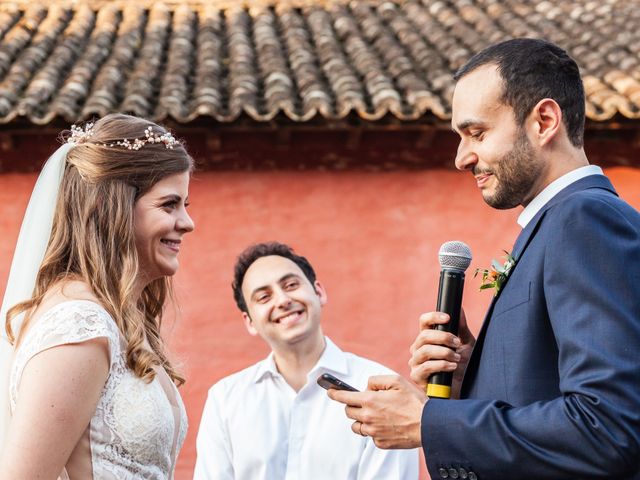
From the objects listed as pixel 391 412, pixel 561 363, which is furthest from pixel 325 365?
pixel 561 363

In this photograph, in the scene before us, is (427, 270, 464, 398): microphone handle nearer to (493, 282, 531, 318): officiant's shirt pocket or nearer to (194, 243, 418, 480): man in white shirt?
(493, 282, 531, 318): officiant's shirt pocket

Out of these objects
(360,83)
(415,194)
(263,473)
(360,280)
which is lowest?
(263,473)

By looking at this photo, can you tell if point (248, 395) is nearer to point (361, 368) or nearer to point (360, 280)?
point (361, 368)

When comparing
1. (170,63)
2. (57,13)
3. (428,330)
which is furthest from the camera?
(57,13)

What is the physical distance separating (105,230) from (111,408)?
0.57 meters

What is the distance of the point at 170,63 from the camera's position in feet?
29.8

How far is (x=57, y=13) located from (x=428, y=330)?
892 cm

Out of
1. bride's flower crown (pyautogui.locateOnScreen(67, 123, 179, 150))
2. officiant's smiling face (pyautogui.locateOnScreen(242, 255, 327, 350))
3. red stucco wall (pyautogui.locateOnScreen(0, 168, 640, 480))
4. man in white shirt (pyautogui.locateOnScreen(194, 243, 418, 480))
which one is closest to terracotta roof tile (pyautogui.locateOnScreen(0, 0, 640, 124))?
red stucco wall (pyautogui.locateOnScreen(0, 168, 640, 480))

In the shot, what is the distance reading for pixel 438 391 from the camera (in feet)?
8.68

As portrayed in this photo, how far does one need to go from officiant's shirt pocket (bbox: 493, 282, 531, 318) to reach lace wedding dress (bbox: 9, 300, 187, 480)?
3.58 feet

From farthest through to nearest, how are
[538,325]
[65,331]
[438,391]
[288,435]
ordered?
[288,435]
[65,331]
[438,391]
[538,325]

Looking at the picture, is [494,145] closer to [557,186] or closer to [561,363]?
[557,186]

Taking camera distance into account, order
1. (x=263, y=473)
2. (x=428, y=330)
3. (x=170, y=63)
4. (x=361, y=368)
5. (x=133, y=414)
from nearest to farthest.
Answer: (x=428, y=330)
(x=133, y=414)
(x=263, y=473)
(x=361, y=368)
(x=170, y=63)

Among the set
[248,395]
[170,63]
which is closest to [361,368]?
[248,395]
